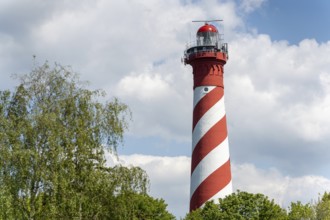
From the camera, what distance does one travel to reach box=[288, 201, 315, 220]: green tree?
5459 cm

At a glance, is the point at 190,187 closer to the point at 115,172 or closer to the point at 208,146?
the point at 208,146

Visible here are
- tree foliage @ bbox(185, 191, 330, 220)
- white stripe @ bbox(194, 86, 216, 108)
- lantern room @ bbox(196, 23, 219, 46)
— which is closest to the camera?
tree foliage @ bbox(185, 191, 330, 220)

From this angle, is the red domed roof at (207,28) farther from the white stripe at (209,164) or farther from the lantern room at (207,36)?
the white stripe at (209,164)

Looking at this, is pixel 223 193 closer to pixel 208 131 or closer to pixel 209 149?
pixel 209 149

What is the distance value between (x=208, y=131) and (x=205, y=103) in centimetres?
260

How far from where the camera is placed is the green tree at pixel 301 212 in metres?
54.6

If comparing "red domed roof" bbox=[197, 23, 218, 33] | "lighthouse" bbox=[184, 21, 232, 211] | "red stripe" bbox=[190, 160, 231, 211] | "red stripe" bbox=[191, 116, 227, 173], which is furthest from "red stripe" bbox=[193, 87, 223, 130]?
"red domed roof" bbox=[197, 23, 218, 33]

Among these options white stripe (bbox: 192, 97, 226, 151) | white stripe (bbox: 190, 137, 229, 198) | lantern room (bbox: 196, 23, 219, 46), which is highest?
lantern room (bbox: 196, 23, 219, 46)

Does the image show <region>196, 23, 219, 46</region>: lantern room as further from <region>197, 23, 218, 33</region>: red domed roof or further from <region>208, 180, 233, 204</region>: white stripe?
<region>208, 180, 233, 204</region>: white stripe

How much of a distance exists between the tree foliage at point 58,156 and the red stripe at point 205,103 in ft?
77.2

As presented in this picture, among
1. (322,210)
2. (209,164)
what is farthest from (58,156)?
(322,210)

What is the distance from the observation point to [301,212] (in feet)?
180

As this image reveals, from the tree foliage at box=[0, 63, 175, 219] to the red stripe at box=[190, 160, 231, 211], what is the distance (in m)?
22.6

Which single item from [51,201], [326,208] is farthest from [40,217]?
[326,208]
